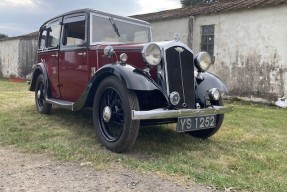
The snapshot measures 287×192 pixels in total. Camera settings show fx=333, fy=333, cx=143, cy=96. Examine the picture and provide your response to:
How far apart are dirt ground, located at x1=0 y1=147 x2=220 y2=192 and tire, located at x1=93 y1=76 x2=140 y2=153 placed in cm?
51

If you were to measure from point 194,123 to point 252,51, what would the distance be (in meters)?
7.25

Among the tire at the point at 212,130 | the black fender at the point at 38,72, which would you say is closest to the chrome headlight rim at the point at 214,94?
the tire at the point at 212,130

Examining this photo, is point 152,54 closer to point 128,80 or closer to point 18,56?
point 128,80

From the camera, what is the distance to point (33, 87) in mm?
7047

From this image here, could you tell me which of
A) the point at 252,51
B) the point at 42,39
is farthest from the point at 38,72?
the point at 252,51

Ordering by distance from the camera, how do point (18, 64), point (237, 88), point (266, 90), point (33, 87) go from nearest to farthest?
point (33, 87) < point (266, 90) < point (237, 88) < point (18, 64)

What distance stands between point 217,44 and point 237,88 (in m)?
1.75

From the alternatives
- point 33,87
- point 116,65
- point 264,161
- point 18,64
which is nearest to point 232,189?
point 264,161

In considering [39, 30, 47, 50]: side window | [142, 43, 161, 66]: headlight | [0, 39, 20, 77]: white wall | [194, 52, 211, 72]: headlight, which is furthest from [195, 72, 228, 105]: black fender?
[0, 39, 20, 77]: white wall

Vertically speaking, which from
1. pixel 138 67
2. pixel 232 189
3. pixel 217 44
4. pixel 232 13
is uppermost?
pixel 232 13

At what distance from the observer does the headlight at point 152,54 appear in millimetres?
4051

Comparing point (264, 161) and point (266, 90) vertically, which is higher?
point (266, 90)

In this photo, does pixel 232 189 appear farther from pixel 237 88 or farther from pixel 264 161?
pixel 237 88

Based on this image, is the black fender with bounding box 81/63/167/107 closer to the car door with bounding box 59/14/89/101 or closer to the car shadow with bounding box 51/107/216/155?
the car shadow with bounding box 51/107/216/155
